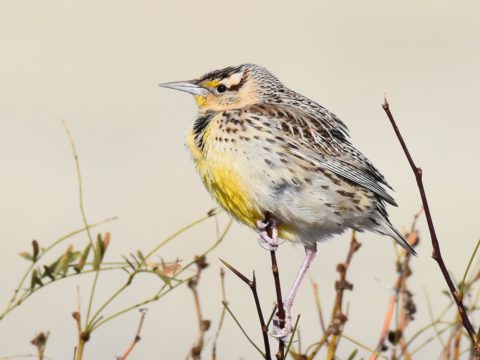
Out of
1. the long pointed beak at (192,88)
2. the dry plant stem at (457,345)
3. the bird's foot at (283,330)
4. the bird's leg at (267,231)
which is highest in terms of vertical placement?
the long pointed beak at (192,88)

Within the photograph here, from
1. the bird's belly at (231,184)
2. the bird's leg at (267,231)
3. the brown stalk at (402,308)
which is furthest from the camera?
the bird's belly at (231,184)

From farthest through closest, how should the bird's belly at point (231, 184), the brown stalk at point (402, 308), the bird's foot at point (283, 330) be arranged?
the bird's belly at point (231, 184) → the bird's foot at point (283, 330) → the brown stalk at point (402, 308)

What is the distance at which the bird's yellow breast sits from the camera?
3.48 m

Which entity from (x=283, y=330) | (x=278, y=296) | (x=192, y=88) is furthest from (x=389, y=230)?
(x=278, y=296)

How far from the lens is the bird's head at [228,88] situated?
4.20 metres

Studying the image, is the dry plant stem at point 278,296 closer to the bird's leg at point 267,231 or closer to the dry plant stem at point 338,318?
the dry plant stem at point 338,318

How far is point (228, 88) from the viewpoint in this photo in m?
4.25

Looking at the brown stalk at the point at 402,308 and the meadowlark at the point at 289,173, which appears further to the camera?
the meadowlark at the point at 289,173

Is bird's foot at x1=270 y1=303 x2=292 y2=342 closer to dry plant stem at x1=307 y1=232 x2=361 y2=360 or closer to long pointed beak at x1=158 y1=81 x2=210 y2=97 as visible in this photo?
dry plant stem at x1=307 y1=232 x2=361 y2=360

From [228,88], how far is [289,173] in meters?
0.73

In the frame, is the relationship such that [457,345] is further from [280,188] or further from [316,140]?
[316,140]

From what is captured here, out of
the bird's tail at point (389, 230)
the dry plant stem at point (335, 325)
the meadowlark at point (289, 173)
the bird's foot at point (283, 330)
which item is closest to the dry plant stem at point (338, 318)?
the dry plant stem at point (335, 325)

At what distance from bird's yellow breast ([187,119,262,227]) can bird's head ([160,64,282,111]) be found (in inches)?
23.3

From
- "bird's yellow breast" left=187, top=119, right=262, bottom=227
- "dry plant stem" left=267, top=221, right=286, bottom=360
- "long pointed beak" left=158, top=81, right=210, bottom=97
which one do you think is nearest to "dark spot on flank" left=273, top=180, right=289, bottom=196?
"bird's yellow breast" left=187, top=119, right=262, bottom=227
